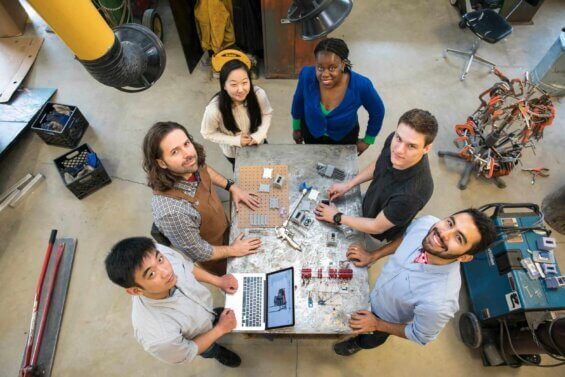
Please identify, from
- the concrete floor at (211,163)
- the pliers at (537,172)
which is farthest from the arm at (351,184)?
the pliers at (537,172)

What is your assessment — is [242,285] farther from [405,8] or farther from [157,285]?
[405,8]

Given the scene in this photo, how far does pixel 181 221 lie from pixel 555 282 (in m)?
2.67

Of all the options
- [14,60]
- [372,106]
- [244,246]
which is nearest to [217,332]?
[244,246]

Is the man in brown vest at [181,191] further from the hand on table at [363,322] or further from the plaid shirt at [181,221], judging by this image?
the hand on table at [363,322]

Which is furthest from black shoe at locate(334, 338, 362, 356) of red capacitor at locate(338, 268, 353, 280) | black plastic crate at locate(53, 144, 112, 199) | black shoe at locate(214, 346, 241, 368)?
black plastic crate at locate(53, 144, 112, 199)

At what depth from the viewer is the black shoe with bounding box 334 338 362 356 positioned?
254cm

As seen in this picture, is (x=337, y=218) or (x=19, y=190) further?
(x=19, y=190)

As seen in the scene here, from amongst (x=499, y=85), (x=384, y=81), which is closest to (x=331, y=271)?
(x=499, y=85)

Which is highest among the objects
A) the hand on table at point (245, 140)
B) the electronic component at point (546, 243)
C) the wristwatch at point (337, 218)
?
the hand on table at point (245, 140)

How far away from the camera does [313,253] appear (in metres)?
2.21

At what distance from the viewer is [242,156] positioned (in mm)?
2672

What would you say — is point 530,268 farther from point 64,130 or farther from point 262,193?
point 64,130

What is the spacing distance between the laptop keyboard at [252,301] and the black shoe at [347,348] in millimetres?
936

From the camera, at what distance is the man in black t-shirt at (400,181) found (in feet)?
6.08
